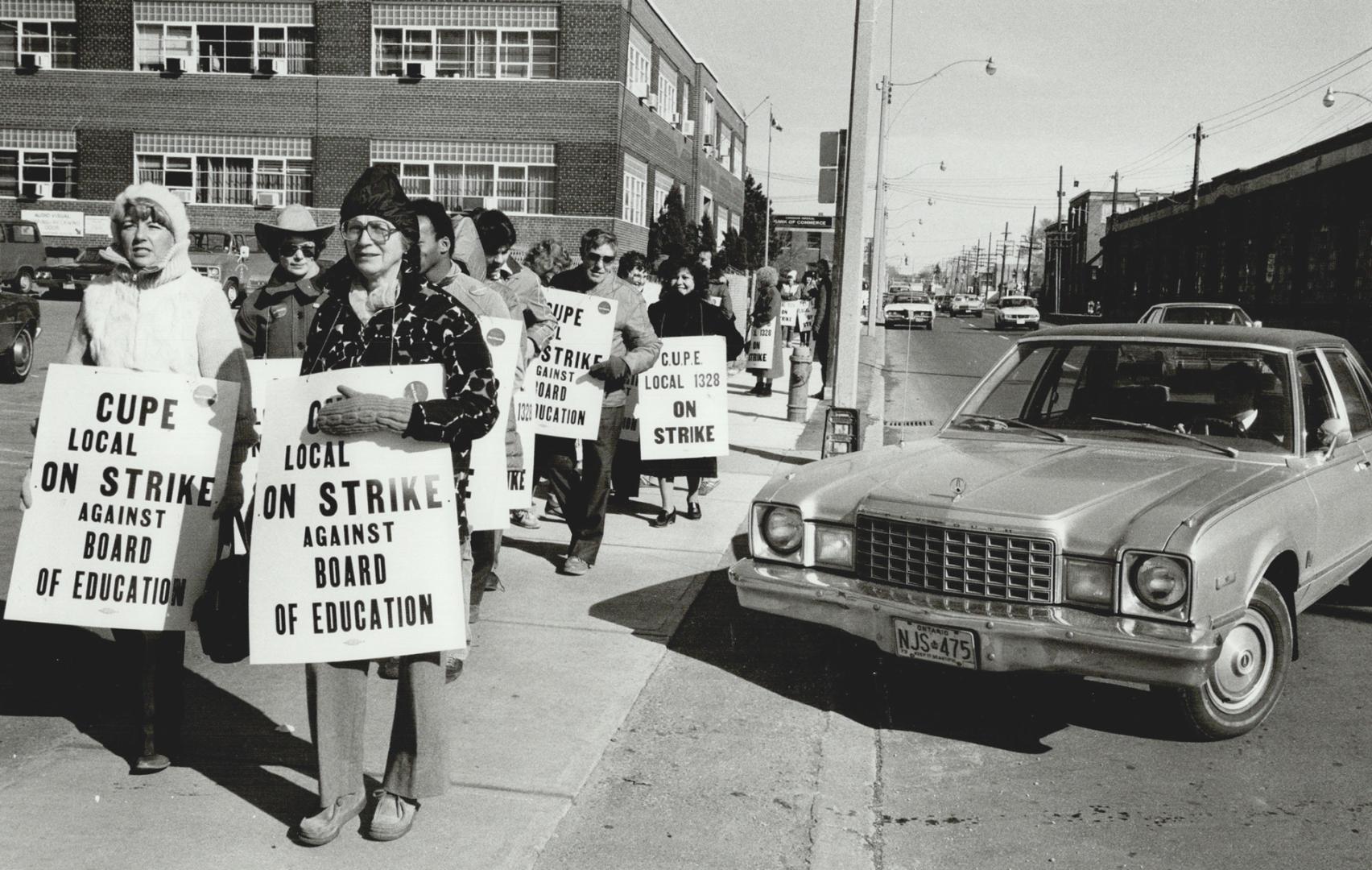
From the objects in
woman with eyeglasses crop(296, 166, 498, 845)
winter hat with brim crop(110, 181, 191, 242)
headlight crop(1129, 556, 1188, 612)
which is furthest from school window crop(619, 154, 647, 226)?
woman with eyeglasses crop(296, 166, 498, 845)

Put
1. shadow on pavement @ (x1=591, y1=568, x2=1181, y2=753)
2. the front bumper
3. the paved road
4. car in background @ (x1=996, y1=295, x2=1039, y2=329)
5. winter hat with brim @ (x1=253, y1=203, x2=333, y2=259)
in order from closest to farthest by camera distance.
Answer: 1. the paved road
2. the front bumper
3. shadow on pavement @ (x1=591, y1=568, x2=1181, y2=753)
4. winter hat with brim @ (x1=253, y1=203, x2=333, y2=259)
5. car in background @ (x1=996, y1=295, x2=1039, y2=329)

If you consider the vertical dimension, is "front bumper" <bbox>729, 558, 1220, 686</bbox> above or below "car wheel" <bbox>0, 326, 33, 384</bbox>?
below

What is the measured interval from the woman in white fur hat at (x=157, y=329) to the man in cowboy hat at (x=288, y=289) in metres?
1.95

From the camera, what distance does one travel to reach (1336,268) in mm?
36844

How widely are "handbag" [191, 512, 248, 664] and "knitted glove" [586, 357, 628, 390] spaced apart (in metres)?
3.45

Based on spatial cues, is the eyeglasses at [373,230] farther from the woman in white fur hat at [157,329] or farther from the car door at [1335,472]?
the car door at [1335,472]

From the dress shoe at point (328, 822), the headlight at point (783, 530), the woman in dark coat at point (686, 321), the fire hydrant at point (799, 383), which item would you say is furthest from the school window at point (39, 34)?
the dress shoe at point (328, 822)

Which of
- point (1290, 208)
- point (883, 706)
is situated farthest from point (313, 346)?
point (1290, 208)

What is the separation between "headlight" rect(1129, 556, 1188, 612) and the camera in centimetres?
443

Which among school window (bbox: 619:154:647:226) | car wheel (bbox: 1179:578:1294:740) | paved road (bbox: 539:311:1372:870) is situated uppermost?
school window (bbox: 619:154:647:226)

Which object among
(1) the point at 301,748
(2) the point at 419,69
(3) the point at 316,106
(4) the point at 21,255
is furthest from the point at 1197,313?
(3) the point at 316,106

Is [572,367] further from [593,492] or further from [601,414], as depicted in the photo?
[593,492]

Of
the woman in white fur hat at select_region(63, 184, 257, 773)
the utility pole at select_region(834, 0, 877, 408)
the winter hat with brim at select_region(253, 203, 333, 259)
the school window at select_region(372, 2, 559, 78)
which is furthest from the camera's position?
the school window at select_region(372, 2, 559, 78)

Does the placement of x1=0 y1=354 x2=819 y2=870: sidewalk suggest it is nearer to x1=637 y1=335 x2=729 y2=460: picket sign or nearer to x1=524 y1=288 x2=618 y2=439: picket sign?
x1=524 y1=288 x2=618 y2=439: picket sign
